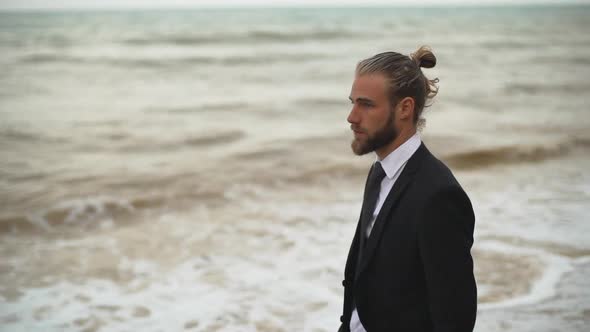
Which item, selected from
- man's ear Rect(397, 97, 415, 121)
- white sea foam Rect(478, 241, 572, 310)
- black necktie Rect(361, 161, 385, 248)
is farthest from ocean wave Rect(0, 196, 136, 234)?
man's ear Rect(397, 97, 415, 121)

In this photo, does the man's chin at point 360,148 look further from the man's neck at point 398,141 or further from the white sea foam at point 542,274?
the white sea foam at point 542,274

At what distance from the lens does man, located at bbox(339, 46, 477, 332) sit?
1.81 m

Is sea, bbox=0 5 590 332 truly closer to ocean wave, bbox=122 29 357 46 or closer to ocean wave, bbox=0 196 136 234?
ocean wave, bbox=0 196 136 234

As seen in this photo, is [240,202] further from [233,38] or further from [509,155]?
[233,38]

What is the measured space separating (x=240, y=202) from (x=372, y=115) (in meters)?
6.36

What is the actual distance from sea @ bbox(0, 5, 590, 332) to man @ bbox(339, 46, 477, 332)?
8.93 feet

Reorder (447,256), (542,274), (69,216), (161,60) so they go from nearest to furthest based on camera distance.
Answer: (447,256) < (542,274) < (69,216) < (161,60)

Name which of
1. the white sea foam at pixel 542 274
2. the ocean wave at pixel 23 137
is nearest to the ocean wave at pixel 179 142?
the ocean wave at pixel 23 137

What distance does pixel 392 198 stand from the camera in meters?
1.94

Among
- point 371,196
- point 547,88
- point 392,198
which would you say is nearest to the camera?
point 392,198

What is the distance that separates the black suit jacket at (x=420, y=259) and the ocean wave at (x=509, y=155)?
8360 mm

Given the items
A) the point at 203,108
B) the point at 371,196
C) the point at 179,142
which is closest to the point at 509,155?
the point at 179,142

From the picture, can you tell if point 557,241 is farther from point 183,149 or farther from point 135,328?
point 183,149

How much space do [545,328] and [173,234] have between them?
14.4 feet
